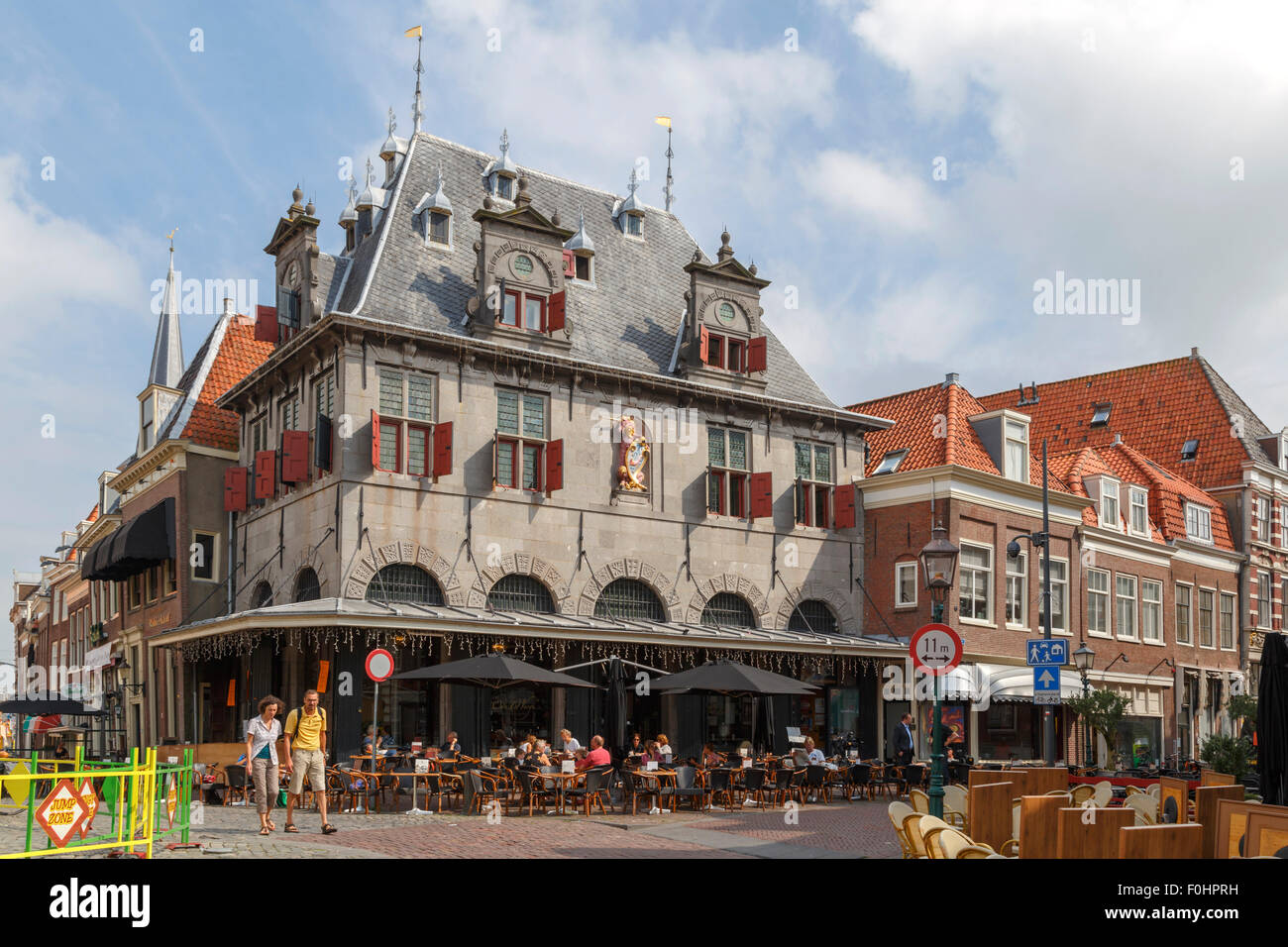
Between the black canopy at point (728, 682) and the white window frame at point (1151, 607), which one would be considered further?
the white window frame at point (1151, 607)

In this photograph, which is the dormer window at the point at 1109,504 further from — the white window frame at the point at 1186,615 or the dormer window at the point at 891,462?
the dormer window at the point at 891,462

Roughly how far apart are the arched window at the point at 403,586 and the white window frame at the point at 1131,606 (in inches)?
837

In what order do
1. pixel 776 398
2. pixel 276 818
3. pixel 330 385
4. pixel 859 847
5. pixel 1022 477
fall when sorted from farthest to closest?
pixel 1022 477
pixel 776 398
pixel 330 385
pixel 276 818
pixel 859 847

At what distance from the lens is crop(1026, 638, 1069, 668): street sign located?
24344 millimetres

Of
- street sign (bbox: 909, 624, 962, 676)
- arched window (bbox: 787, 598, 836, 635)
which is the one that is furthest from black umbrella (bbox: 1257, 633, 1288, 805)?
arched window (bbox: 787, 598, 836, 635)

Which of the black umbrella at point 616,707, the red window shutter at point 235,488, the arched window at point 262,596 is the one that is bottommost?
the black umbrella at point 616,707

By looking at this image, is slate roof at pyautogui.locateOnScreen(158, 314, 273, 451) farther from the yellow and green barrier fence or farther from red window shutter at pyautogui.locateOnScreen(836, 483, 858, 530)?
the yellow and green barrier fence

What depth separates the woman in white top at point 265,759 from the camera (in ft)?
51.2

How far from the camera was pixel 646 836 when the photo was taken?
1628cm

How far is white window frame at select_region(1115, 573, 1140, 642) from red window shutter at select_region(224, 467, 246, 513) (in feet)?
79.5

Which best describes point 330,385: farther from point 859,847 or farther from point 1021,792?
point 1021,792

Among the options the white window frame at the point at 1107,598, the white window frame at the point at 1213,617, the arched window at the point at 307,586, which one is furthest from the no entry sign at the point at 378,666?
the white window frame at the point at 1213,617
